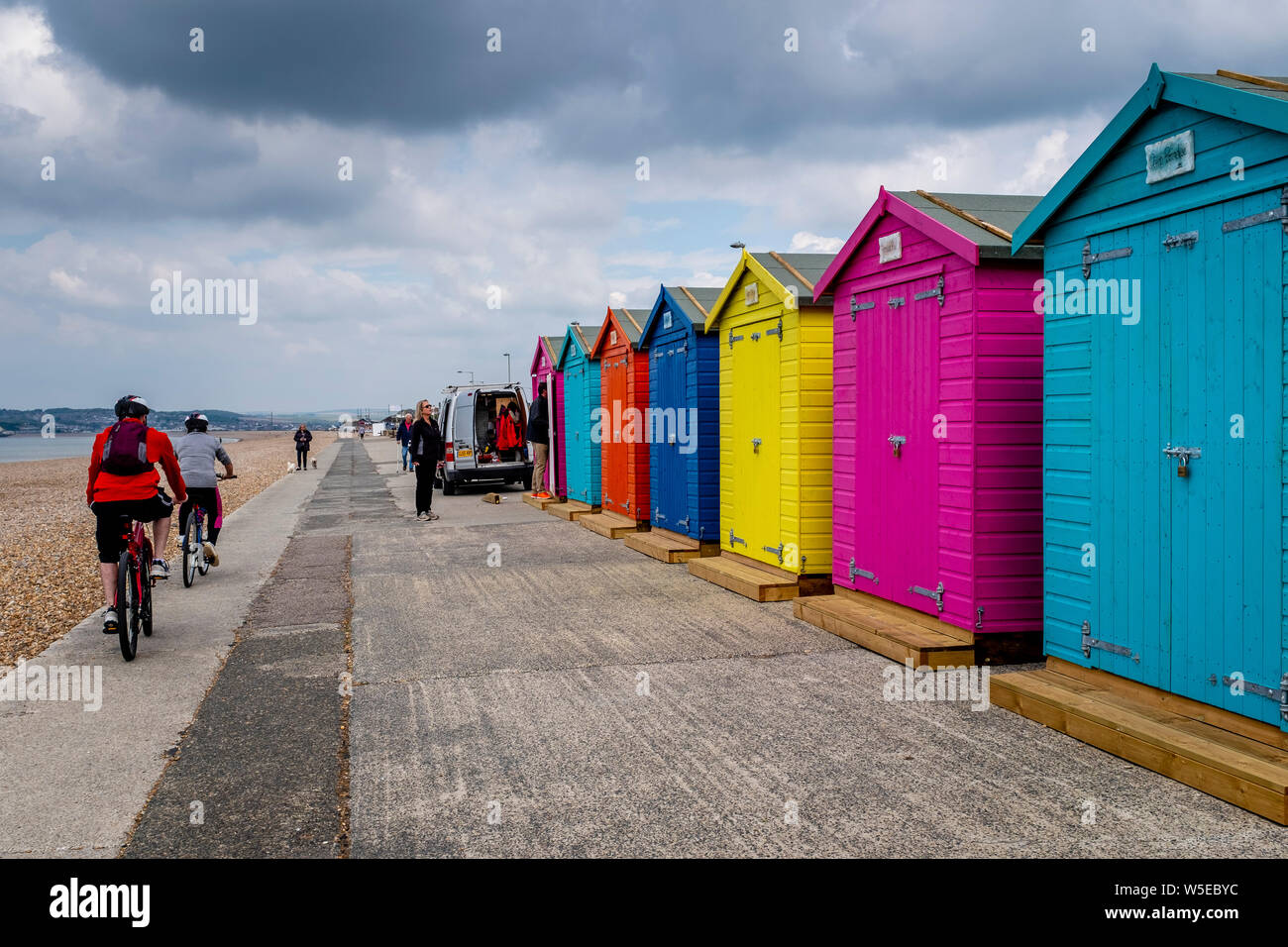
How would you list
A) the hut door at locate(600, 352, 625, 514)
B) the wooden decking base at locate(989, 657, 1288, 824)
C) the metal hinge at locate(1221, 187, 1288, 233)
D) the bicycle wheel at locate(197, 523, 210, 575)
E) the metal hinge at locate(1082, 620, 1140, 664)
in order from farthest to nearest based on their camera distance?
the hut door at locate(600, 352, 625, 514) < the bicycle wheel at locate(197, 523, 210, 575) < the metal hinge at locate(1082, 620, 1140, 664) < the metal hinge at locate(1221, 187, 1288, 233) < the wooden decking base at locate(989, 657, 1288, 824)

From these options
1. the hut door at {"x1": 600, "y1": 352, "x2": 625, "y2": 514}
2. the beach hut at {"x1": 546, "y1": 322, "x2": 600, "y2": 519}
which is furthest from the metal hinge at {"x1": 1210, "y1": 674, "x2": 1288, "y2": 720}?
the beach hut at {"x1": 546, "y1": 322, "x2": 600, "y2": 519}

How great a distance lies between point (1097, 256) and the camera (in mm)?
5500

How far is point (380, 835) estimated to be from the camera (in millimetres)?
4000

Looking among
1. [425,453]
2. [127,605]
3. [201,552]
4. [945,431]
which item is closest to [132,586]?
[127,605]

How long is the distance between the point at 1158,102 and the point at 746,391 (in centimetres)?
559

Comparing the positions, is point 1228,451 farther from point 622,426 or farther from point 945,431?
point 622,426

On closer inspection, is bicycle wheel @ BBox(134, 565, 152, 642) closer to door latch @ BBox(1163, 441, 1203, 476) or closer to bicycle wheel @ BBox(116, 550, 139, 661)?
bicycle wheel @ BBox(116, 550, 139, 661)

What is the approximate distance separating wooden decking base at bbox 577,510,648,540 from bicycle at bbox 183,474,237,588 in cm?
531

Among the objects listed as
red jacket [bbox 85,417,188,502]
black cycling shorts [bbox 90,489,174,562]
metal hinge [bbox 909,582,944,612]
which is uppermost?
red jacket [bbox 85,417,188,502]

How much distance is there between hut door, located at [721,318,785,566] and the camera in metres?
9.59

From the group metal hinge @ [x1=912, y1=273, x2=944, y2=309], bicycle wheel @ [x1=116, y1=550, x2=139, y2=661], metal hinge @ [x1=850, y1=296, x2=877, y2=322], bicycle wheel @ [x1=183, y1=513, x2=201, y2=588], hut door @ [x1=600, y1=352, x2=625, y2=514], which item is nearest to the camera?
metal hinge @ [x1=912, y1=273, x2=944, y2=309]

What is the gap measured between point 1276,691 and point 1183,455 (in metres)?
1.16
